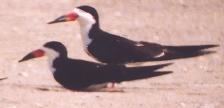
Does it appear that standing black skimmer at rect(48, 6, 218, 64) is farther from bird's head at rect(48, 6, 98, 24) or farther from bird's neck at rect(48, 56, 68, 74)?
bird's neck at rect(48, 56, 68, 74)

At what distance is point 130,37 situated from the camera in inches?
583

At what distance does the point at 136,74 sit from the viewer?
11.4 meters

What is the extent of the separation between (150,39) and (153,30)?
470 millimetres

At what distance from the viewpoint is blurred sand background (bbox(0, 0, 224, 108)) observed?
35.4ft

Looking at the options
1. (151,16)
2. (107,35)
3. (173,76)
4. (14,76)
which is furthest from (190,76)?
(151,16)

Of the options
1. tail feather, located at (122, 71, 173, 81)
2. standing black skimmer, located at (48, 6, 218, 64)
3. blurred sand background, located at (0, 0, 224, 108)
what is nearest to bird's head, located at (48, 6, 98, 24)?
standing black skimmer, located at (48, 6, 218, 64)

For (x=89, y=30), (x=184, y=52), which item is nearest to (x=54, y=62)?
(x=89, y=30)

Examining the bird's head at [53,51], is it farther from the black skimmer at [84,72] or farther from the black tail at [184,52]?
the black tail at [184,52]

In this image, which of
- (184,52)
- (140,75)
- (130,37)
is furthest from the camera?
(130,37)

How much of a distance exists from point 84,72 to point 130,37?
134 inches

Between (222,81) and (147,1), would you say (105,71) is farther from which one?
(147,1)

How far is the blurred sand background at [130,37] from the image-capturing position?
35.4 feet

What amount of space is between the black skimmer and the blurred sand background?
130mm

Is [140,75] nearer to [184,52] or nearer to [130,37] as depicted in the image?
[184,52]
